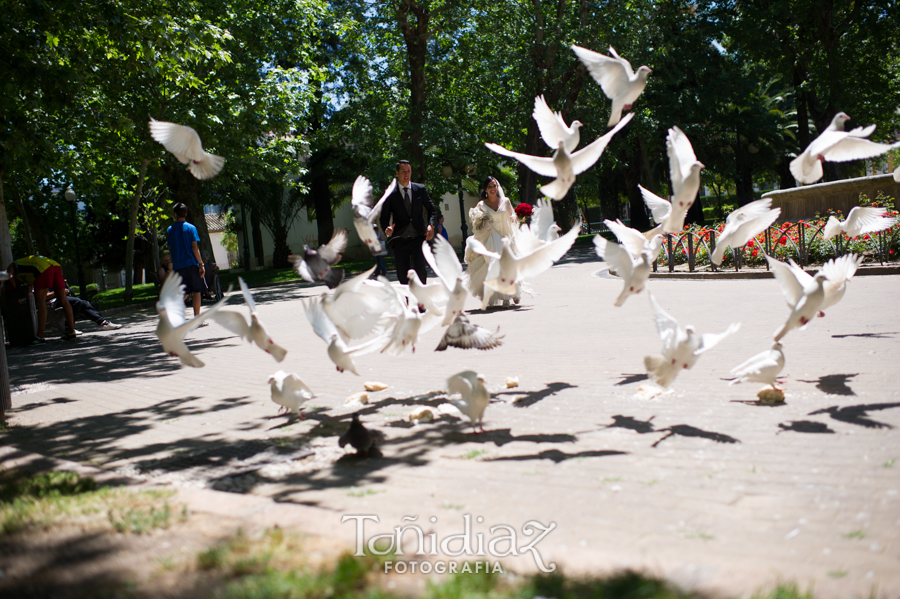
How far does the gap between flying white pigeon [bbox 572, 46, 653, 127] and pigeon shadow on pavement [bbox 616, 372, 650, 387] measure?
206cm

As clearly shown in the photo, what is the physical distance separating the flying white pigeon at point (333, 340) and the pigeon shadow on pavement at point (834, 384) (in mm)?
3147

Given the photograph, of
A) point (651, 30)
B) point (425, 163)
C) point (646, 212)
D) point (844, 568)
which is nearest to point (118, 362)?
point (844, 568)

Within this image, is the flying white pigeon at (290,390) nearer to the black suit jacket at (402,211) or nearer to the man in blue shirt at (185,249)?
the black suit jacket at (402,211)

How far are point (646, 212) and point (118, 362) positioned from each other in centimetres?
3319

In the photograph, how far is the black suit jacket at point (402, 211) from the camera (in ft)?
31.0

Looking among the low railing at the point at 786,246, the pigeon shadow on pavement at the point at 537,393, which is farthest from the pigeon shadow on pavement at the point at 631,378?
the low railing at the point at 786,246

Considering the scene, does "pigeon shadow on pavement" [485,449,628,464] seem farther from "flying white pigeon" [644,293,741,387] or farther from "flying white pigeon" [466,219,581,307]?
"flying white pigeon" [466,219,581,307]

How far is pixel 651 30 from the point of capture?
26.5m

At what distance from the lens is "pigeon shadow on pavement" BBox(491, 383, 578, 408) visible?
5.39 metres

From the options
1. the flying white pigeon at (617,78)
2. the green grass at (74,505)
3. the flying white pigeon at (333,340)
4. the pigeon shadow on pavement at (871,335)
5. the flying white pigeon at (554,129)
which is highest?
the flying white pigeon at (617,78)

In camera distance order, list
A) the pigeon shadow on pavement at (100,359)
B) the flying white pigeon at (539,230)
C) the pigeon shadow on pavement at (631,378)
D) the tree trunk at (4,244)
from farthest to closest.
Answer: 1. the tree trunk at (4,244)
2. the pigeon shadow on pavement at (100,359)
3. the pigeon shadow on pavement at (631,378)
4. the flying white pigeon at (539,230)

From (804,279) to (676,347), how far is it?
108 cm

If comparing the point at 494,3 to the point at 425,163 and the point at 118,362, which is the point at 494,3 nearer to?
the point at 425,163

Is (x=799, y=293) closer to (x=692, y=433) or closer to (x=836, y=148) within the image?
(x=692, y=433)
